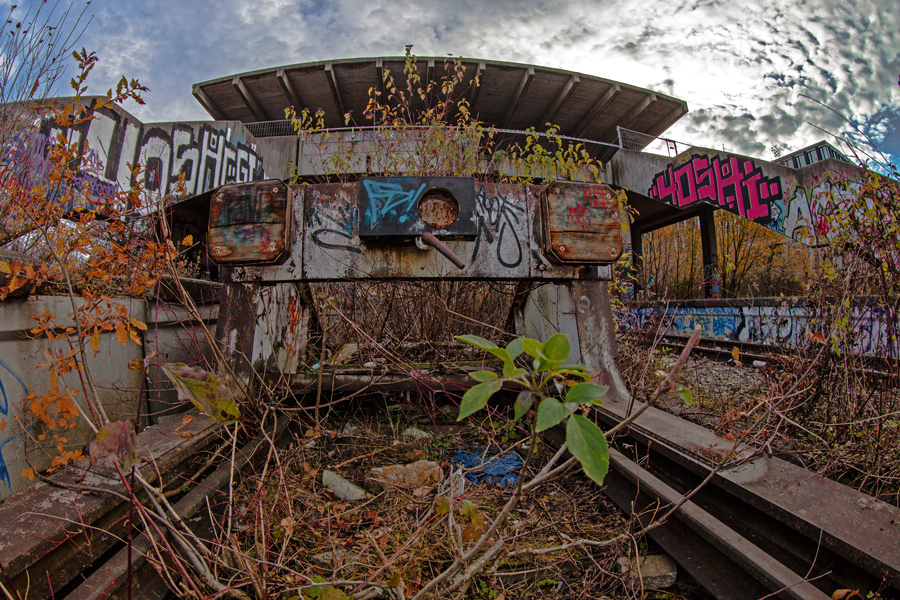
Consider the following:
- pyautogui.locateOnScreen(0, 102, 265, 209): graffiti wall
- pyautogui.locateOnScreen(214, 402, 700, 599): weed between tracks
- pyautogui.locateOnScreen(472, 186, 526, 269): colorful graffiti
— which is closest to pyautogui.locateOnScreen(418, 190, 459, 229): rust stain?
pyautogui.locateOnScreen(472, 186, 526, 269): colorful graffiti

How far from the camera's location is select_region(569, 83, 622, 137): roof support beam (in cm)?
1950

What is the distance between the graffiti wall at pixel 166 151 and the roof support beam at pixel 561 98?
13266 millimetres

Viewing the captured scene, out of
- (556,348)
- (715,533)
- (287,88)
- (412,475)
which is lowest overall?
(412,475)

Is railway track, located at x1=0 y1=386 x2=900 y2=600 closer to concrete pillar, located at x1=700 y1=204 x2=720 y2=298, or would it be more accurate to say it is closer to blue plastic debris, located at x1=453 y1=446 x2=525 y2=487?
blue plastic debris, located at x1=453 y1=446 x2=525 y2=487

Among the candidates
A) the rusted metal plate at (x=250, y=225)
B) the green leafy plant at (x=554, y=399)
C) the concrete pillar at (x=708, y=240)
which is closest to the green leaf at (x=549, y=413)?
the green leafy plant at (x=554, y=399)

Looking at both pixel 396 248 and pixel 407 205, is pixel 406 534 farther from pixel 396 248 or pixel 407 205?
pixel 407 205

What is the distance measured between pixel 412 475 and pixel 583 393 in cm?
176

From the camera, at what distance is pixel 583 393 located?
84cm

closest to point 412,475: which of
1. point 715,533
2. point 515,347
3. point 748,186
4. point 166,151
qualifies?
point 715,533

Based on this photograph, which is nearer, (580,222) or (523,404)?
(523,404)

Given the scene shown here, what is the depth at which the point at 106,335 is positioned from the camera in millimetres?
3641

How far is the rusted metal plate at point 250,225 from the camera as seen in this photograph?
2.86m

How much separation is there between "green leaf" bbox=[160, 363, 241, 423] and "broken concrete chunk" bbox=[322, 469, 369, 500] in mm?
1289

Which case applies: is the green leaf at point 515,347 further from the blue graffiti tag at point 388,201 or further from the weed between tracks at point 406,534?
the blue graffiti tag at point 388,201
